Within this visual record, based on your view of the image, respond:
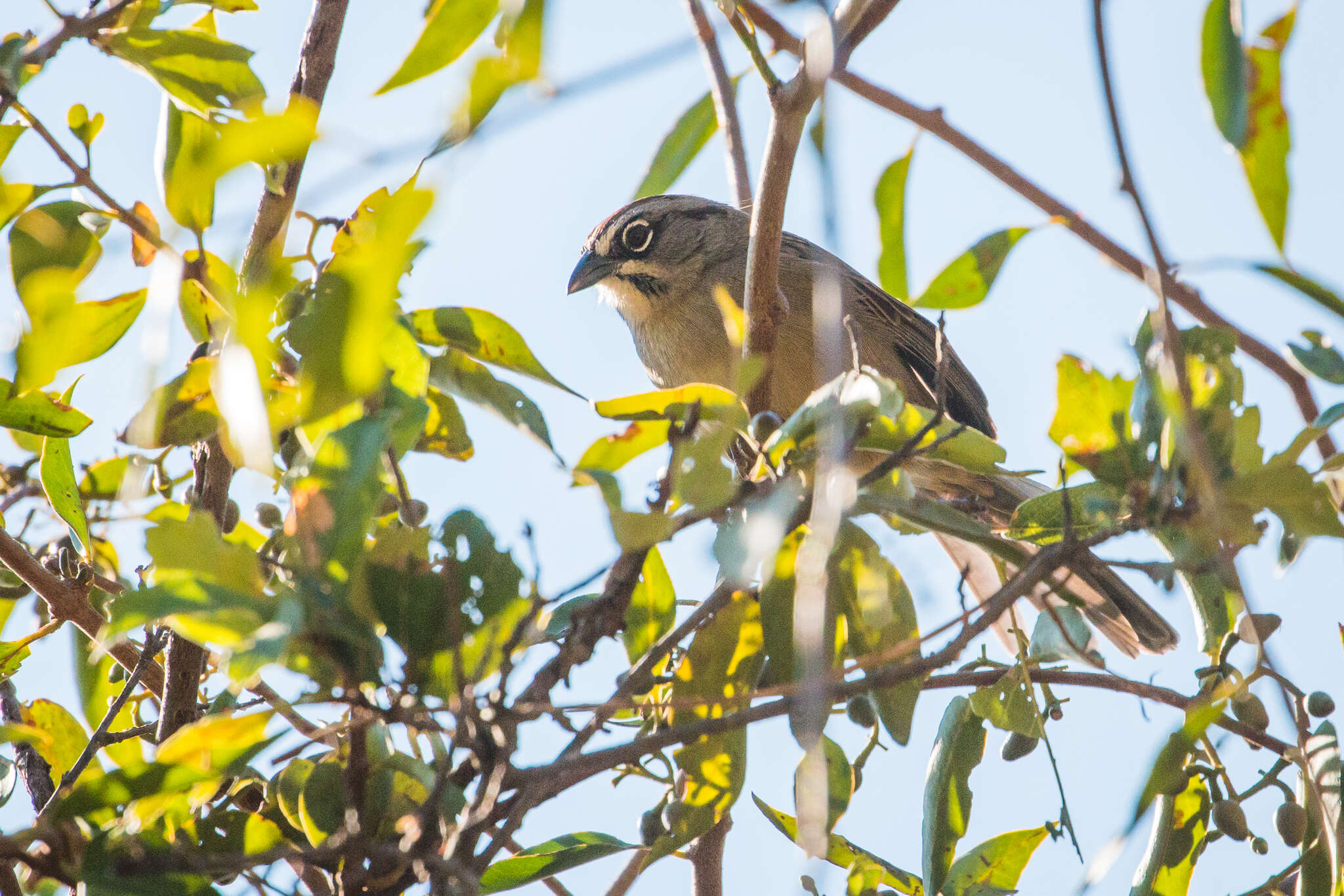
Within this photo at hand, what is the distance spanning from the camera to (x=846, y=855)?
8.20ft

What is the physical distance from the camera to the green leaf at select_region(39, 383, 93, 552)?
2.27 meters

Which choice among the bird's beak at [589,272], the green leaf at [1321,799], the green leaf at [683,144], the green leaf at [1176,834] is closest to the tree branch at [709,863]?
the green leaf at [1176,834]

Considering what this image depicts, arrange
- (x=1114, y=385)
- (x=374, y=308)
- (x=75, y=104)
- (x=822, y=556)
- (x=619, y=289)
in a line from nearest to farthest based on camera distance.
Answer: (x=374, y=308) → (x=822, y=556) → (x=1114, y=385) → (x=75, y=104) → (x=619, y=289)

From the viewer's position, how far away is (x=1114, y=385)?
1870 mm

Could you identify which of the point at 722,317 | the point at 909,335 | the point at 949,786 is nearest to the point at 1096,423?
the point at 949,786

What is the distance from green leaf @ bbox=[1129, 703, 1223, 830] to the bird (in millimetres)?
2630

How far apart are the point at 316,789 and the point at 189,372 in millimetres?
711

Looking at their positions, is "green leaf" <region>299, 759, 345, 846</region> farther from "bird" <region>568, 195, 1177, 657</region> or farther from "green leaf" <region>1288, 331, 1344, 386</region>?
"bird" <region>568, 195, 1177, 657</region>

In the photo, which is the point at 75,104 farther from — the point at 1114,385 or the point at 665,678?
the point at 1114,385

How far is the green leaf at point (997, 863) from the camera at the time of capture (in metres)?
2.34

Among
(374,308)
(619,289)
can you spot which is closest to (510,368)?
(374,308)

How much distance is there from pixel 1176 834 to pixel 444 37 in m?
1.90

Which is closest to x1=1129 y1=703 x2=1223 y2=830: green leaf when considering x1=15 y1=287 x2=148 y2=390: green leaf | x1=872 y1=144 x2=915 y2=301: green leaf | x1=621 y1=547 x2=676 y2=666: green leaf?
x1=621 y1=547 x2=676 y2=666: green leaf

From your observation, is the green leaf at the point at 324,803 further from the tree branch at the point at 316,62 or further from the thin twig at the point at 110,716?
the tree branch at the point at 316,62
